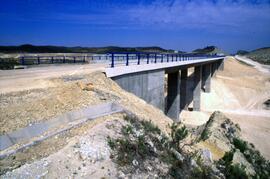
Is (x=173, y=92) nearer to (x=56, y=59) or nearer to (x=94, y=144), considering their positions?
(x=56, y=59)

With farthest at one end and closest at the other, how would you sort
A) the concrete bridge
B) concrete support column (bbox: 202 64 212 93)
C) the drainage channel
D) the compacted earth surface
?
concrete support column (bbox: 202 64 212 93)
the concrete bridge
the drainage channel
the compacted earth surface

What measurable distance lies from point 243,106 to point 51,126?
38298 mm

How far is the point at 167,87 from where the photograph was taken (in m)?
28.9

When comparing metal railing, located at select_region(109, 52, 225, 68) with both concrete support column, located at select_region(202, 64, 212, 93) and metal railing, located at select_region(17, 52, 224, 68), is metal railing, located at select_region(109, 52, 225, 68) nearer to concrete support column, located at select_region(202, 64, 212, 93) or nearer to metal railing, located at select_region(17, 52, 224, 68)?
metal railing, located at select_region(17, 52, 224, 68)

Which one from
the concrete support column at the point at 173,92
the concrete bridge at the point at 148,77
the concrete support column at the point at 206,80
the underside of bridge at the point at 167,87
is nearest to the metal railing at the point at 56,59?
the concrete support column at the point at 173,92

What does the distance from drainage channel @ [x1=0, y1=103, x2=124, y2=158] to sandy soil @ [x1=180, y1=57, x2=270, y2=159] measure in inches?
604

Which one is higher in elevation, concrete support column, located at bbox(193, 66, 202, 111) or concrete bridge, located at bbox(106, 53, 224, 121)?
concrete bridge, located at bbox(106, 53, 224, 121)

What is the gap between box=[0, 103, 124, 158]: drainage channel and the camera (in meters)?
6.13

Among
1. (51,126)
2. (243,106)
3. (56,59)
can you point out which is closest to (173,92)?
(56,59)

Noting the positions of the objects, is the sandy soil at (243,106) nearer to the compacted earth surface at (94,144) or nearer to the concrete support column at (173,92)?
the concrete support column at (173,92)

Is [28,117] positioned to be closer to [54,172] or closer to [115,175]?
[54,172]

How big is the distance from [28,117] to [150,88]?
390 inches

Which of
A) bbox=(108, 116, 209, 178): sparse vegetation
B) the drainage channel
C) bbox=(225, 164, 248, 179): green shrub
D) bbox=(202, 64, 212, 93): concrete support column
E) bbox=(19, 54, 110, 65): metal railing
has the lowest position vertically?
bbox=(202, 64, 212, 93): concrete support column

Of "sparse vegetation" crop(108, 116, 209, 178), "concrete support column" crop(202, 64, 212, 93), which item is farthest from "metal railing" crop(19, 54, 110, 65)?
"concrete support column" crop(202, 64, 212, 93)
